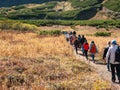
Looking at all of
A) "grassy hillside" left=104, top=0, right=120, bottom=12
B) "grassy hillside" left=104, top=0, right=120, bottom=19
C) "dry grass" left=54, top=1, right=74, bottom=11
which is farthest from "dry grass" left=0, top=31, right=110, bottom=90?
"dry grass" left=54, top=1, right=74, bottom=11

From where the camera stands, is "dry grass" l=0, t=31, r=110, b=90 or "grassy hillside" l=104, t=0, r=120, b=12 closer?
"dry grass" l=0, t=31, r=110, b=90

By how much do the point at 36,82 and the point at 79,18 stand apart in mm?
119599

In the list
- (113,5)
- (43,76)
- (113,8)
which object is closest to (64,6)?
(113,5)

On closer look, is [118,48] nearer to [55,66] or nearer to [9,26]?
[55,66]

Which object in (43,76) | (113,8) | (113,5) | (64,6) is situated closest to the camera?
(43,76)

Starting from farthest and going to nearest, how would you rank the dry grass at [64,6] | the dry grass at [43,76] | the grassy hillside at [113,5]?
1. the dry grass at [64,6]
2. the grassy hillside at [113,5]
3. the dry grass at [43,76]

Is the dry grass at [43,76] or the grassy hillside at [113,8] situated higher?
the dry grass at [43,76]

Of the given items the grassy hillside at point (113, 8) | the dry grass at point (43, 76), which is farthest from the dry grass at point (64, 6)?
the dry grass at point (43, 76)

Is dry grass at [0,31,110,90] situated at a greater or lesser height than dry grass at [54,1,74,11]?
greater

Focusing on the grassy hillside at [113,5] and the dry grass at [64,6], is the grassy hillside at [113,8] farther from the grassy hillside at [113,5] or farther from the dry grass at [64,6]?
the dry grass at [64,6]

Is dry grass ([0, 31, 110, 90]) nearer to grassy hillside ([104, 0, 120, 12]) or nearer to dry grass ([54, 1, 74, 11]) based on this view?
grassy hillside ([104, 0, 120, 12])

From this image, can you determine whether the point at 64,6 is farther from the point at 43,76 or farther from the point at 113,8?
the point at 43,76

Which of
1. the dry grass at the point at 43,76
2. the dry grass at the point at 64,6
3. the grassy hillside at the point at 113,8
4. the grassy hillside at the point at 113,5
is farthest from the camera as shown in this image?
the dry grass at the point at 64,6

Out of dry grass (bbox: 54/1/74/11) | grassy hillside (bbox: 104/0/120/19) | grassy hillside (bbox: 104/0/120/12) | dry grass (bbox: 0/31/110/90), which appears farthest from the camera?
dry grass (bbox: 54/1/74/11)
